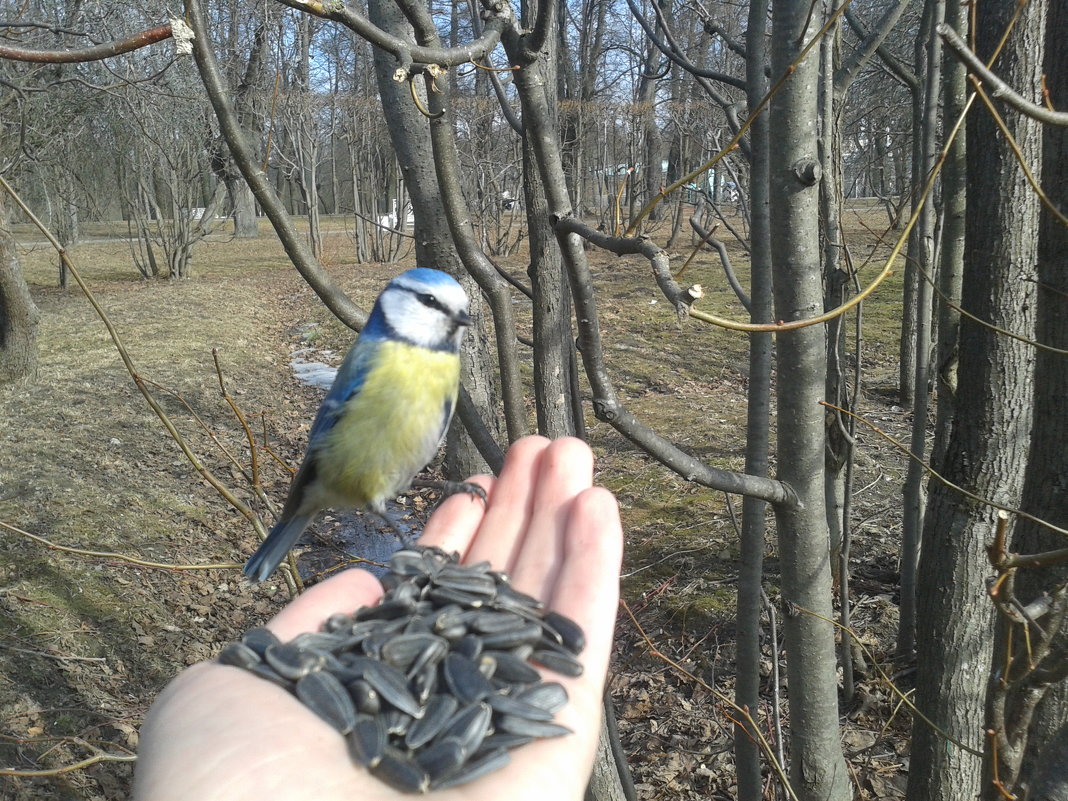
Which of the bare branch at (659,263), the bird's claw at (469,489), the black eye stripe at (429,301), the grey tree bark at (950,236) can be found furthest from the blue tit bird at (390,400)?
the grey tree bark at (950,236)

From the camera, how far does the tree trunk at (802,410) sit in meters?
2.16

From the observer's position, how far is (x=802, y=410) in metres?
2.31

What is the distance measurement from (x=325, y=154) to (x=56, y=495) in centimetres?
1939

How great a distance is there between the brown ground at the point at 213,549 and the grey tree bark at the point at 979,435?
55cm

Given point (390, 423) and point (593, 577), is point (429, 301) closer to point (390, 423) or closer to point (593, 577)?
point (390, 423)

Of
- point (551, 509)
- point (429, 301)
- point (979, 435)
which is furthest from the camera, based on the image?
point (979, 435)

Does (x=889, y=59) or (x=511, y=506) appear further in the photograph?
(x=889, y=59)

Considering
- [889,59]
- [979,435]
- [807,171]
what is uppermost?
[889,59]

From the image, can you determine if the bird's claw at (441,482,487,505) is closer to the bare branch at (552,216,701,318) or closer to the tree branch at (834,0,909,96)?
the bare branch at (552,216,701,318)

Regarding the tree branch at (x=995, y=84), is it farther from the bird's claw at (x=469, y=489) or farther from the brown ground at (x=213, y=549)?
the brown ground at (x=213, y=549)

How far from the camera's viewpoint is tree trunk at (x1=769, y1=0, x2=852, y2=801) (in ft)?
7.10

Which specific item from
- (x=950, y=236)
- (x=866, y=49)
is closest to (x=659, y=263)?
(x=866, y=49)

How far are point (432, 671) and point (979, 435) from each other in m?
1.75

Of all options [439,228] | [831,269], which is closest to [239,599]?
[439,228]
